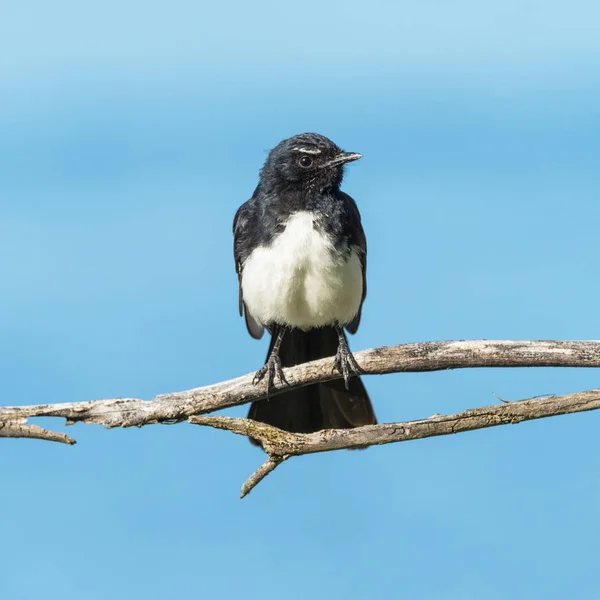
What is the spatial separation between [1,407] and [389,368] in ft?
9.72

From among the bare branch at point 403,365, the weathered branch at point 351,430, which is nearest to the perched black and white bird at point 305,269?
the weathered branch at point 351,430

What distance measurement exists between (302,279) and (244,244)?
2.25 feet

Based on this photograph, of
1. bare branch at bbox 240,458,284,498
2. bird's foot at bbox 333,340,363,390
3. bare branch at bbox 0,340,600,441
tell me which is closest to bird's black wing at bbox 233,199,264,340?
bird's foot at bbox 333,340,363,390

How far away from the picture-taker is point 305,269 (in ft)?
24.7

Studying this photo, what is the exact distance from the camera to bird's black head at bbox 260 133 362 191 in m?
7.87

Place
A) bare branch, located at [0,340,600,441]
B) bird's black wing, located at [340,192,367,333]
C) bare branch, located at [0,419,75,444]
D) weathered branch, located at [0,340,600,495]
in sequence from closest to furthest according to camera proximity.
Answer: weathered branch, located at [0,340,600,495]
bare branch, located at [0,419,75,444]
bare branch, located at [0,340,600,441]
bird's black wing, located at [340,192,367,333]

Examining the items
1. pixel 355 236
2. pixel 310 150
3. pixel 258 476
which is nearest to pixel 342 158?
pixel 310 150

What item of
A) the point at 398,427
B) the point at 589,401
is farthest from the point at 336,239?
the point at 589,401

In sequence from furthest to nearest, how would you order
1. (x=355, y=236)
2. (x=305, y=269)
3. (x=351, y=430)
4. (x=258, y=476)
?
1. (x=355, y=236)
2. (x=305, y=269)
3. (x=351, y=430)
4. (x=258, y=476)

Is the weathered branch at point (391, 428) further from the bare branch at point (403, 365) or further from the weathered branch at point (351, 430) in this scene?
the bare branch at point (403, 365)

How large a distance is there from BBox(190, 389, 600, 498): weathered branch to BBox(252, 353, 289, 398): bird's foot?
4.16 feet

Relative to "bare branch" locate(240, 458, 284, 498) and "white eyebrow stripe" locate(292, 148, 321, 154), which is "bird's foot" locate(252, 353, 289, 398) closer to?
"bare branch" locate(240, 458, 284, 498)

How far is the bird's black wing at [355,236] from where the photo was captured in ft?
25.4

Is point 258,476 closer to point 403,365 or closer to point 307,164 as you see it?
point 403,365
